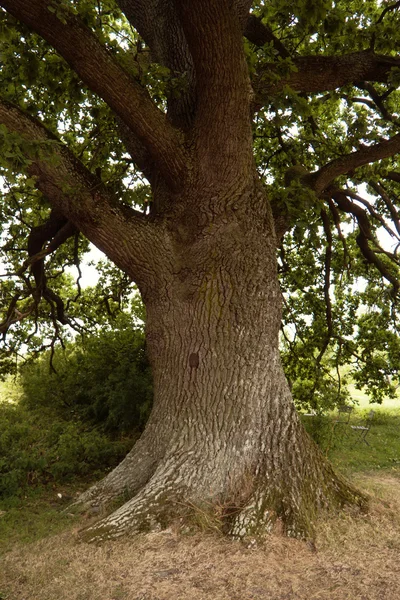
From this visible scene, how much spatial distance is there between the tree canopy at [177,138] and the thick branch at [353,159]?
22mm

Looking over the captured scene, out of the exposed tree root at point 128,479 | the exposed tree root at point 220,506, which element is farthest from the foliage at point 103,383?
the exposed tree root at point 220,506

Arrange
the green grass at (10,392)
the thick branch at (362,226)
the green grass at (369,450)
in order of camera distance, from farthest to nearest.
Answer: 1. the green grass at (10,392)
2. the thick branch at (362,226)
3. the green grass at (369,450)

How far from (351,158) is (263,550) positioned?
5.51m

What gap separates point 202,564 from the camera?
486 cm

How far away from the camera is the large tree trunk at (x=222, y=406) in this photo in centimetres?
576

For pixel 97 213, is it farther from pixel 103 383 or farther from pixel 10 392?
pixel 10 392

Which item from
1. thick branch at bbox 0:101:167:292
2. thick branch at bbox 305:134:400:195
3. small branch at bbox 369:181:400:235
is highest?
small branch at bbox 369:181:400:235

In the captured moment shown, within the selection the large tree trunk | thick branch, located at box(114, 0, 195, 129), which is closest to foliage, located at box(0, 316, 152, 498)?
the large tree trunk

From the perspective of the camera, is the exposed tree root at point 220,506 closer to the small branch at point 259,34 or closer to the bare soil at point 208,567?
the bare soil at point 208,567

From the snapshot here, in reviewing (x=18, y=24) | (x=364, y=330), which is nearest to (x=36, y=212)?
(x=18, y=24)

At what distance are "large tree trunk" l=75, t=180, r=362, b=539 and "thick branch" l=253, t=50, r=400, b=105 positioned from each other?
60.0 inches

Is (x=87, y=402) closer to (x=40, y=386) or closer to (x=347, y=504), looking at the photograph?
(x=40, y=386)

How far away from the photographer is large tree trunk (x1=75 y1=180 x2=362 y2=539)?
5.76 meters

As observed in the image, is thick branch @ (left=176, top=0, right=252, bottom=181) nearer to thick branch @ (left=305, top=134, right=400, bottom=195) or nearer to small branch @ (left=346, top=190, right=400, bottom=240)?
thick branch @ (left=305, top=134, right=400, bottom=195)
